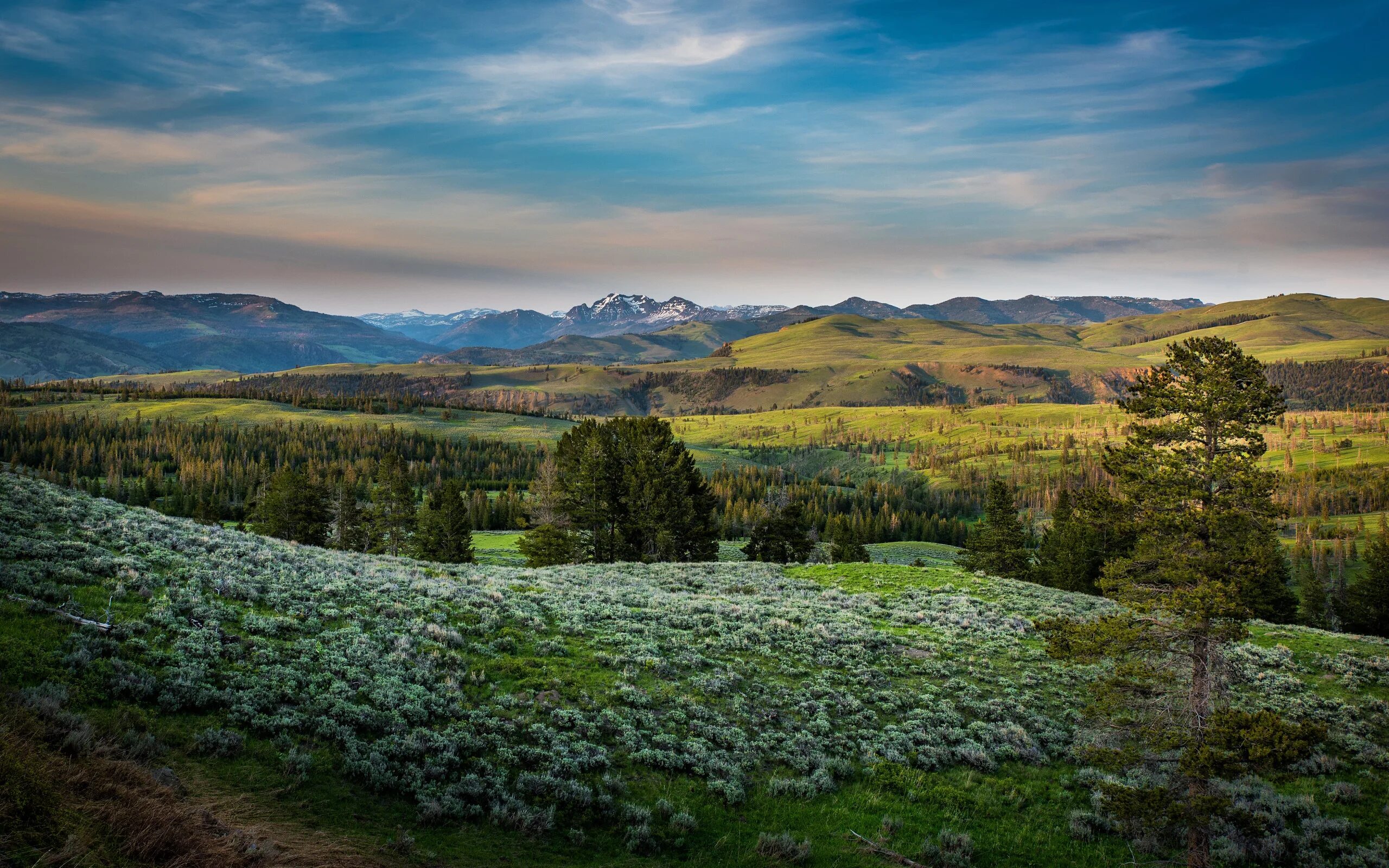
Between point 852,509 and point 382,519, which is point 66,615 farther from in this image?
point 852,509

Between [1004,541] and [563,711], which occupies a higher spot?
[563,711]

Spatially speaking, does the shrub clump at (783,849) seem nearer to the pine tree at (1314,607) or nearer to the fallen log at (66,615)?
the fallen log at (66,615)

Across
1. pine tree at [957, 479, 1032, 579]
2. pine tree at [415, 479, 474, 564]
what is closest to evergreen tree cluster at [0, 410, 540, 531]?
pine tree at [415, 479, 474, 564]

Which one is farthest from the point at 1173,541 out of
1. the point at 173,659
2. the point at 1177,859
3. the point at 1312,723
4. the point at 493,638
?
the point at 173,659

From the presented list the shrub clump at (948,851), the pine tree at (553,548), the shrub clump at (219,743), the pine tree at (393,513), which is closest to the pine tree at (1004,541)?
the pine tree at (553,548)

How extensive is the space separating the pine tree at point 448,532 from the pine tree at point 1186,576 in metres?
56.4

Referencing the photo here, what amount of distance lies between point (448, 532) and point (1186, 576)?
5981 cm

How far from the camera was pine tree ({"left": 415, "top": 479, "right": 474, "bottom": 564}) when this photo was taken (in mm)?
64625

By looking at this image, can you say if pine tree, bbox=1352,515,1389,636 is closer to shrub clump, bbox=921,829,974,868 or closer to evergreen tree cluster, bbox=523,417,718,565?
evergreen tree cluster, bbox=523,417,718,565

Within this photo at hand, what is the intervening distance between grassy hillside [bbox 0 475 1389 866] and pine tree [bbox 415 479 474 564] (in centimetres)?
3808

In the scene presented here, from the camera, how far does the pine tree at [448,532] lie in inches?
2544

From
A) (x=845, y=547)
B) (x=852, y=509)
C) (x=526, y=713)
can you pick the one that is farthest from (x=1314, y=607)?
(x=526, y=713)

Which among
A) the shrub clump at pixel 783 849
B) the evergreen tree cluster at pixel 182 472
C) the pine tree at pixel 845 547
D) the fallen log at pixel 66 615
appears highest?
the fallen log at pixel 66 615

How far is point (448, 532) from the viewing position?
212 feet
